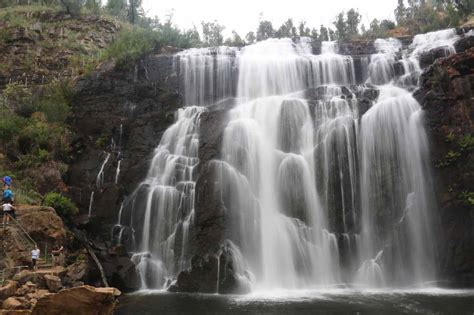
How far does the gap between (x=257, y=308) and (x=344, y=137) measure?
10.9 meters

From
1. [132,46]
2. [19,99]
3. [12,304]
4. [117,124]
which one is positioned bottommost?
[12,304]

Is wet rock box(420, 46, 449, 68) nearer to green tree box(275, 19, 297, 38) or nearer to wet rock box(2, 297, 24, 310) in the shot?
wet rock box(2, 297, 24, 310)

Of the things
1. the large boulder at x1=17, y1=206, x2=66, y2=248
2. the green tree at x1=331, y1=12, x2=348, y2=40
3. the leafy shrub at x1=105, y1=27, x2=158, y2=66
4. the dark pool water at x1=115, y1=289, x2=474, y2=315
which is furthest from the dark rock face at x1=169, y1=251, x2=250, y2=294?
the green tree at x1=331, y1=12, x2=348, y2=40

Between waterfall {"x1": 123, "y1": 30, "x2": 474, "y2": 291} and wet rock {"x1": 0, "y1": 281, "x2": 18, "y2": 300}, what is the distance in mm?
6804

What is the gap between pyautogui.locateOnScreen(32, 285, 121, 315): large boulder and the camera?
10.2 meters

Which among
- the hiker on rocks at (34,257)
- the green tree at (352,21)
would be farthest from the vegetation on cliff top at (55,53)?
the hiker on rocks at (34,257)

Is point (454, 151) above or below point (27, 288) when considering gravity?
above

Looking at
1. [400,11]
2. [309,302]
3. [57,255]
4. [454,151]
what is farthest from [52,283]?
[400,11]

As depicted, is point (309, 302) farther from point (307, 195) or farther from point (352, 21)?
point (352, 21)

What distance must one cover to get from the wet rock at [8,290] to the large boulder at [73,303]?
2.76m

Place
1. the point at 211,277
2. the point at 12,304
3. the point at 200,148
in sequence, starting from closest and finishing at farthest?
the point at 12,304, the point at 211,277, the point at 200,148

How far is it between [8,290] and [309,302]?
9.56m

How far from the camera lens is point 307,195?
20.6 metres

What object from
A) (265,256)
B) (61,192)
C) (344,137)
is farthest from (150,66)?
(265,256)
